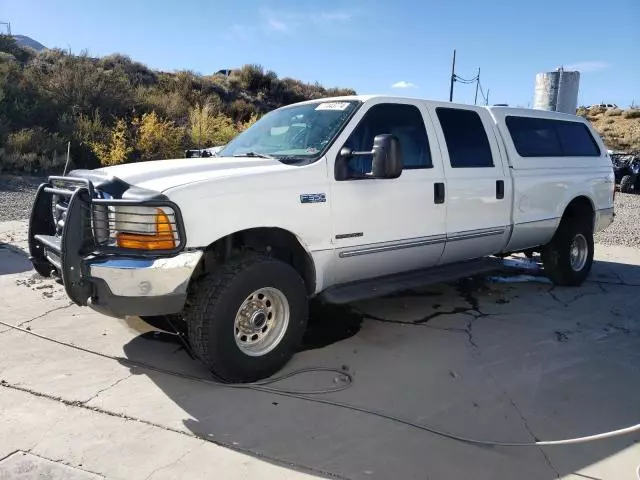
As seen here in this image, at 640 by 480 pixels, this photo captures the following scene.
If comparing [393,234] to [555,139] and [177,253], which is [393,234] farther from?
[555,139]

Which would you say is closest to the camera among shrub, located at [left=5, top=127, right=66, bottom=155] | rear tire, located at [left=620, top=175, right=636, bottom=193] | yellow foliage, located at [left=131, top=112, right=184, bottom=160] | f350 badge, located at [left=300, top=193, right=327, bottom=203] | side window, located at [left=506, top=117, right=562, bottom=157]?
f350 badge, located at [left=300, top=193, right=327, bottom=203]

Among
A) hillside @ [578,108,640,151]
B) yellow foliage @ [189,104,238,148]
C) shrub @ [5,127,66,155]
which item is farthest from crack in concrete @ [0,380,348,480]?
hillside @ [578,108,640,151]

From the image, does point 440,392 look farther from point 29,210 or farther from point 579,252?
point 29,210

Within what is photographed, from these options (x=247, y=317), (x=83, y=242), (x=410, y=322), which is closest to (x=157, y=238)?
(x=83, y=242)

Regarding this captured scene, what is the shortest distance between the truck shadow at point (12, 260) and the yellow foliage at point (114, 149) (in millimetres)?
7103

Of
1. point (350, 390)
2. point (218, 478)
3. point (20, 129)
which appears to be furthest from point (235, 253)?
point (20, 129)

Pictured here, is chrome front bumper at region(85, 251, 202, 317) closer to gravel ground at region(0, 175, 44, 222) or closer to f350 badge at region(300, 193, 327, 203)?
f350 badge at region(300, 193, 327, 203)

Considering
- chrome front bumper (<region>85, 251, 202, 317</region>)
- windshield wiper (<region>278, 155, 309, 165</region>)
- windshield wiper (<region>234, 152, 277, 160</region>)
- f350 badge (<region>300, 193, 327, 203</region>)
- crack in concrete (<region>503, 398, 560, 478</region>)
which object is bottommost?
crack in concrete (<region>503, 398, 560, 478</region>)

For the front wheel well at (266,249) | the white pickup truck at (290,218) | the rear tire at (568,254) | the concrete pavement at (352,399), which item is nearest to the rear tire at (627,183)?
the rear tire at (568,254)

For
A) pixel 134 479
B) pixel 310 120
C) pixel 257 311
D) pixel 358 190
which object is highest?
pixel 310 120

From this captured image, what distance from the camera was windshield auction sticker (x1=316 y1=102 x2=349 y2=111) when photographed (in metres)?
4.41

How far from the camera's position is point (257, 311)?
146 inches

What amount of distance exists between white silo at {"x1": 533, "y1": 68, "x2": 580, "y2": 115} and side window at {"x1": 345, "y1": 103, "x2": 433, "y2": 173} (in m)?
23.8

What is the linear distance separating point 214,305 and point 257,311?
404 mm
